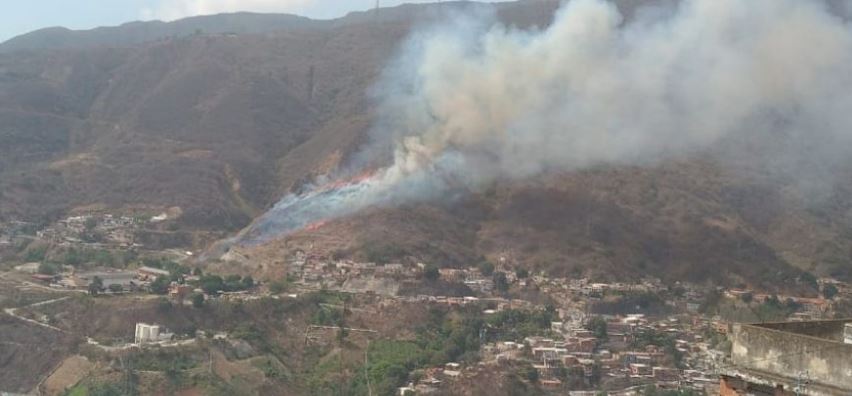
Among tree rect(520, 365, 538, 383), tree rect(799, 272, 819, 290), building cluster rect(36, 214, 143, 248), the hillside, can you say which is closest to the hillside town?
tree rect(520, 365, 538, 383)

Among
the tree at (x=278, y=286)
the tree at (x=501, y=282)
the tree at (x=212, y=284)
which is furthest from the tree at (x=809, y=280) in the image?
the tree at (x=212, y=284)

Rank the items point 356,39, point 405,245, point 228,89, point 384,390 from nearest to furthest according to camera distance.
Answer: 1. point 384,390
2. point 405,245
3. point 228,89
4. point 356,39

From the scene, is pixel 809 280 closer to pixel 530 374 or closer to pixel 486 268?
pixel 486 268

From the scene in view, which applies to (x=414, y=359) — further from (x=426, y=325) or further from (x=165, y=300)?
(x=165, y=300)

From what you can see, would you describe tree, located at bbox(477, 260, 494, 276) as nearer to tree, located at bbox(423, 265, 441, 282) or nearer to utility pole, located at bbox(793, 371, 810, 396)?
tree, located at bbox(423, 265, 441, 282)

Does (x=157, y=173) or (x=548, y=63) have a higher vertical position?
(x=548, y=63)

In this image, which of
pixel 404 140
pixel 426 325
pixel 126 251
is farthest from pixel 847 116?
pixel 126 251

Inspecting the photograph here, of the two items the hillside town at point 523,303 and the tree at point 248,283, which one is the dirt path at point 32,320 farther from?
the tree at point 248,283
